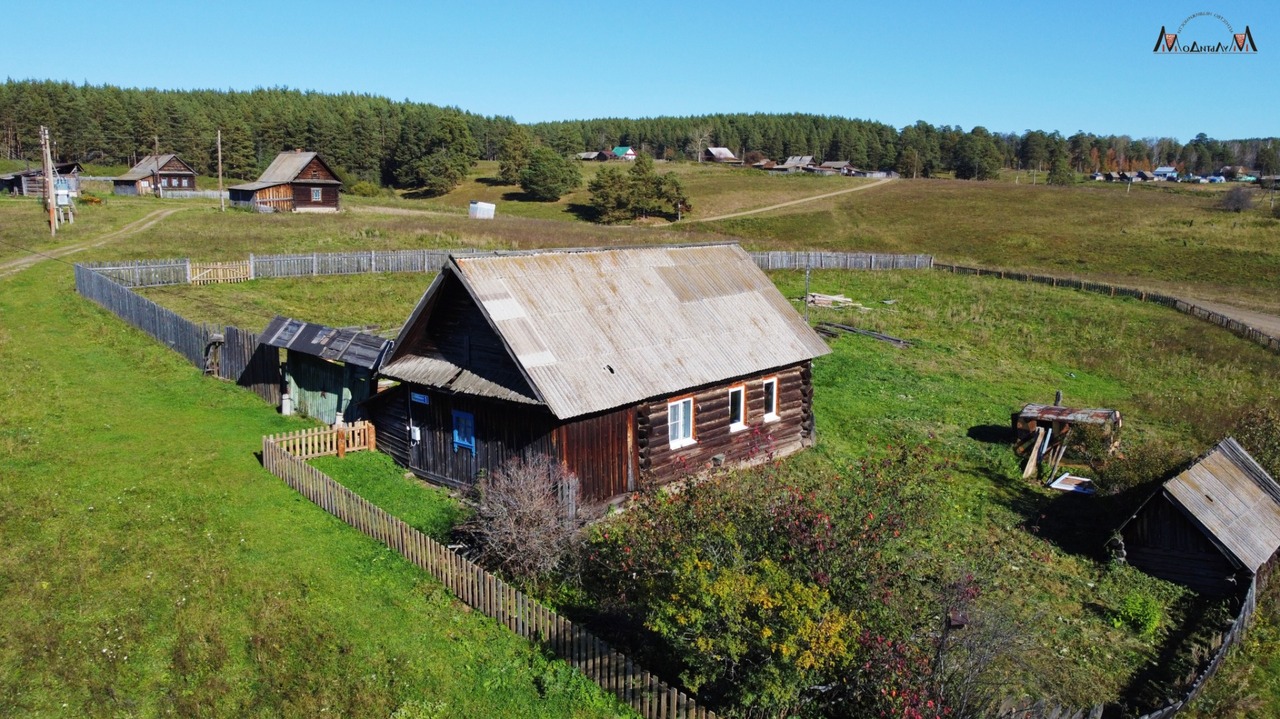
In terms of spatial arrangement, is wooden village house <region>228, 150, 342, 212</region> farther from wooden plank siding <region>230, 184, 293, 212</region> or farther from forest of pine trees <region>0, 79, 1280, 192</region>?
forest of pine trees <region>0, 79, 1280, 192</region>

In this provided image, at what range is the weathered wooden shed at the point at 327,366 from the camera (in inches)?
888

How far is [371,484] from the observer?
20.2 meters

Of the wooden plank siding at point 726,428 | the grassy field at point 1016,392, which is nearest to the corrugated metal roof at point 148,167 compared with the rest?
the grassy field at point 1016,392

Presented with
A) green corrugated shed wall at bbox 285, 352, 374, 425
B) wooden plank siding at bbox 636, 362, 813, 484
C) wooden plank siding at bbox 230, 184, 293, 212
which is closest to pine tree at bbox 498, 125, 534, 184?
wooden plank siding at bbox 230, 184, 293, 212

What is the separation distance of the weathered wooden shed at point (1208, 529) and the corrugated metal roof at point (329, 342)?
1753 cm

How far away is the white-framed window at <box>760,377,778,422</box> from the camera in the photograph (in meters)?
22.9

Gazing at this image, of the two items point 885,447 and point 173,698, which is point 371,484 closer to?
point 173,698

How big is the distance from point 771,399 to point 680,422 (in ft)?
12.0

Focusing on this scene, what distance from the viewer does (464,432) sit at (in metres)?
19.7

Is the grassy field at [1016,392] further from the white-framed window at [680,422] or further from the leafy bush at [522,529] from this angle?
the leafy bush at [522,529]

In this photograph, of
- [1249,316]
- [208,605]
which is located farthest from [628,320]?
[1249,316]

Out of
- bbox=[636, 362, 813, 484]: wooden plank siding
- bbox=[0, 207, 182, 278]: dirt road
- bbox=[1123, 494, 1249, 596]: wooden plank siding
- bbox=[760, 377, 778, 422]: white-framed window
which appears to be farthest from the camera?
bbox=[0, 207, 182, 278]: dirt road

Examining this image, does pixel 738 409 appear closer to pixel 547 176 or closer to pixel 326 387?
pixel 326 387

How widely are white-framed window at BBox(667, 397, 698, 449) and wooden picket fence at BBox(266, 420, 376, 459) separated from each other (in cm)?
801
